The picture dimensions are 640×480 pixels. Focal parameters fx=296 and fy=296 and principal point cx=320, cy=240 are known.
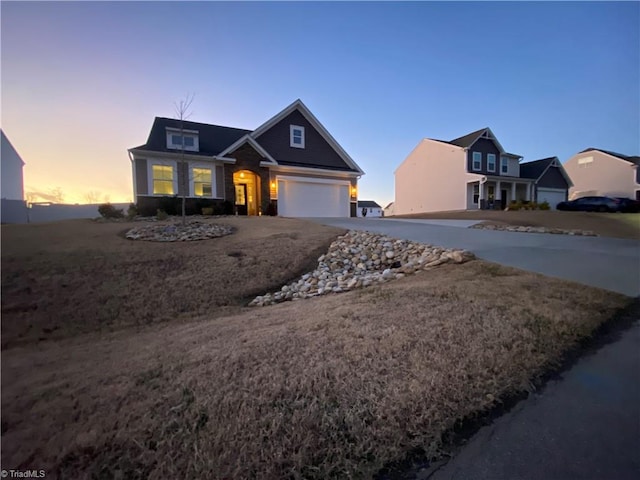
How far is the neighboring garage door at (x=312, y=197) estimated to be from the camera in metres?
15.5

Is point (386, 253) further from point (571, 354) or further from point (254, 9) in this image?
point (254, 9)

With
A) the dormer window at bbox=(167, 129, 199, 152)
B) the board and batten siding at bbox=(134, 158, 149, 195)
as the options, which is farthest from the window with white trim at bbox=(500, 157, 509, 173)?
the board and batten siding at bbox=(134, 158, 149, 195)

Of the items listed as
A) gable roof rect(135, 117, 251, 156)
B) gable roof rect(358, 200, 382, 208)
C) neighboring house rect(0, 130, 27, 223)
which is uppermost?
gable roof rect(135, 117, 251, 156)

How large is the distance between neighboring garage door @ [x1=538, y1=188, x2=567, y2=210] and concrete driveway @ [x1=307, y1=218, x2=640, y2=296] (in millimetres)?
21652

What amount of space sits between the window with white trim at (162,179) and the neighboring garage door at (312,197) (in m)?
5.02

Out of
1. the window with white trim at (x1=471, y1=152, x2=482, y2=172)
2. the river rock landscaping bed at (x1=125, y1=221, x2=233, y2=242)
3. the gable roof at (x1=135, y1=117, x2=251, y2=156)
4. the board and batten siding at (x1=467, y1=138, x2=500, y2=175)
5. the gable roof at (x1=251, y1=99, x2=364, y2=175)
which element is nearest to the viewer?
the river rock landscaping bed at (x1=125, y1=221, x2=233, y2=242)

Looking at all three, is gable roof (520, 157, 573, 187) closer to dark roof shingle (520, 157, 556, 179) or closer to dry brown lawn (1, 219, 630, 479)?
dark roof shingle (520, 157, 556, 179)

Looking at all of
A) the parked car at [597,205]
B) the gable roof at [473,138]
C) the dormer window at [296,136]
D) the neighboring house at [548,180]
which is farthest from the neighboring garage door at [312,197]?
the neighboring house at [548,180]

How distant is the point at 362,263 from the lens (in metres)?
6.68

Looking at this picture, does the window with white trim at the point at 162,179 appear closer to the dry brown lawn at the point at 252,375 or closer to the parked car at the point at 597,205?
the dry brown lawn at the point at 252,375

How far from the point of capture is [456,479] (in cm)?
159

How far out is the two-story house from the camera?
23.5 m

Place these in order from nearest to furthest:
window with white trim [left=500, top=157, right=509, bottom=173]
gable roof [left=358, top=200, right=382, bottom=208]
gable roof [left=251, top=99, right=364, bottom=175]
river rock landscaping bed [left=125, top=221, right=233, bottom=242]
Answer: river rock landscaping bed [left=125, top=221, right=233, bottom=242] < gable roof [left=251, top=99, right=364, bottom=175] < window with white trim [left=500, top=157, right=509, bottom=173] < gable roof [left=358, top=200, right=382, bottom=208]

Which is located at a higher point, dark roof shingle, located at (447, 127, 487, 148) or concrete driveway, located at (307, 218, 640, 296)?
dark roof shingle, located at (447, 127, 487, 148)
